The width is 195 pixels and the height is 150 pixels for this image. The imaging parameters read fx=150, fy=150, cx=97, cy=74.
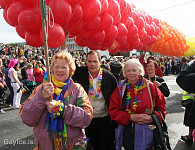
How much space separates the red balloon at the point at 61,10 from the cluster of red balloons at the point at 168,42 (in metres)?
4.26

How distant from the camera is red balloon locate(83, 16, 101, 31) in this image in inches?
100

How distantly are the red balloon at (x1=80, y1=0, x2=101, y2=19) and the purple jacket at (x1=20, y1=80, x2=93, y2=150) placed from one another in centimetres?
134

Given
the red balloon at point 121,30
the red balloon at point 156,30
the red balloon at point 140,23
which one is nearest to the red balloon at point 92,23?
the red balloon at point 121,30

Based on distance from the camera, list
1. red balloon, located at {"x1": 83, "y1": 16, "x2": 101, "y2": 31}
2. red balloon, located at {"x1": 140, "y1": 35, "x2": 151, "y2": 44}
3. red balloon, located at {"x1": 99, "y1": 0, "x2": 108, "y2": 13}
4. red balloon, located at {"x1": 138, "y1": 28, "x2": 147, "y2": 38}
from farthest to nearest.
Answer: red balloon, located at {"x1": 140, "y1": 35, "x2": 151, "y2": 44}
red balloon, located at {"x1": 138, "y1": 28, "x2": 147, "y2": 38}
red balloon, located at {"x1": 99, "y1": 0, "x2": 108, "y2": 13}
red balloon, located at {"x1": 83, "y1": 16, "x2": 101, "y2": 31}

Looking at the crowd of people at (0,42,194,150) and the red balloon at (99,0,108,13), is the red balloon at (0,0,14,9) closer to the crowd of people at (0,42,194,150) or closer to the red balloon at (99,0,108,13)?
the crowd of people at (0,42,194,150)

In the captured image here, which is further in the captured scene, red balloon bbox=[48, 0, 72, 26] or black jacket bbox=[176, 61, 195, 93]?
red balloon bbox=[48, 0, 72, 26]

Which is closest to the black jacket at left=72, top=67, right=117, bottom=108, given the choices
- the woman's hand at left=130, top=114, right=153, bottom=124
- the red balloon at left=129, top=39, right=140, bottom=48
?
the woman's hand at left=130, top=114, right=153, bottom=124

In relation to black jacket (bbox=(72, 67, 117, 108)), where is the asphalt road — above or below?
below

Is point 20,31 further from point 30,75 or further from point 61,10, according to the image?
point 30,75

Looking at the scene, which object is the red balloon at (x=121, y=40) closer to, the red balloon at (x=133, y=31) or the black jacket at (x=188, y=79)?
the red balloon at (x=133, y=31)

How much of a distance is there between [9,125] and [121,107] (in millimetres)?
3628

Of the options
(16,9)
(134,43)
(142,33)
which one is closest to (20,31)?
(16,9)

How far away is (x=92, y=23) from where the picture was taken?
258cm

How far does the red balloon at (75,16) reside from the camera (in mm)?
2225
